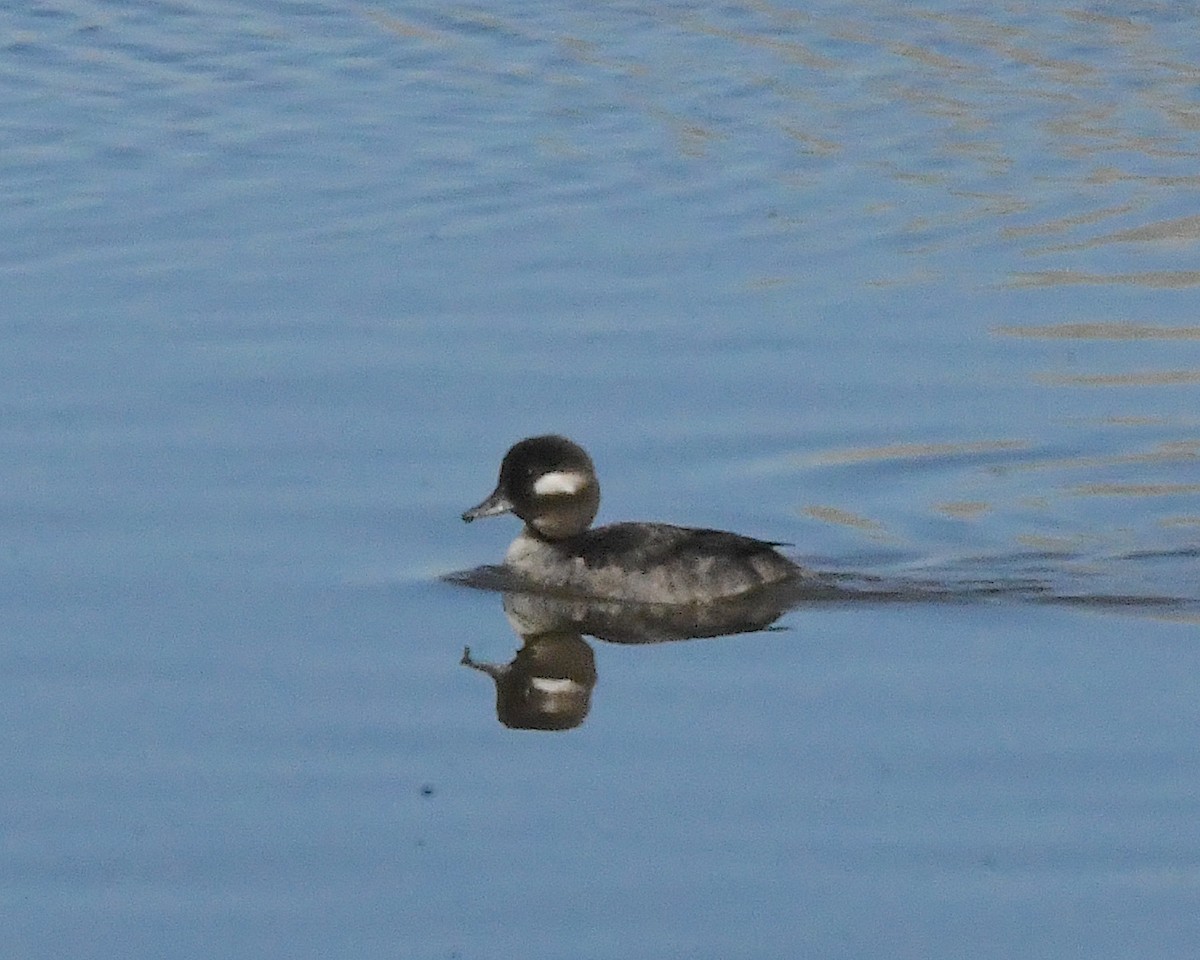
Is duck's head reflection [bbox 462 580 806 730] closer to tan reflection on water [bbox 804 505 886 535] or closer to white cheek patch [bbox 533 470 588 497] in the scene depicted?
white cheek patch [bbox 533 470 588 497]

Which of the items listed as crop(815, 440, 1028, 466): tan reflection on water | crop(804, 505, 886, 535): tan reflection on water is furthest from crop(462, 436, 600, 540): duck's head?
crop(815, 440, 1028, 466): tan reflection on water

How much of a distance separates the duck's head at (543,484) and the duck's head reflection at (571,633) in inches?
13.7

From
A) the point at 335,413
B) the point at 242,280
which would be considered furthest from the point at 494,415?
the point at 242,280

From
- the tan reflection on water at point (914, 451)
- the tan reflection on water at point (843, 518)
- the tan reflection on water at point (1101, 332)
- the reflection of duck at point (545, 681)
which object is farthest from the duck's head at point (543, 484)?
the tan reflection on water at point (1101, 332)

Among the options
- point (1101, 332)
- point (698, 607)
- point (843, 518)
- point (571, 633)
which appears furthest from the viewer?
point (1101, 332)

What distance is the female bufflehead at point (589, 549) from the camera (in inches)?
411

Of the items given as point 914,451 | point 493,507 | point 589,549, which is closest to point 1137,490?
point 914,451

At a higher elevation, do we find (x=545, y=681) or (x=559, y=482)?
(x=559, y=482)

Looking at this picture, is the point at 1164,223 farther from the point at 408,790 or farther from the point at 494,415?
the point at 408,790

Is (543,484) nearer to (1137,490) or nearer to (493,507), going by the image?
(493,507)

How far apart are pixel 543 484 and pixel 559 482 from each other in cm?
7

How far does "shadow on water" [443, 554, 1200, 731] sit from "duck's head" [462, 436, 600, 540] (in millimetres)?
263

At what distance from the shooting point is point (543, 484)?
35.6ft

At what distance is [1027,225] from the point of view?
15.5 metres
